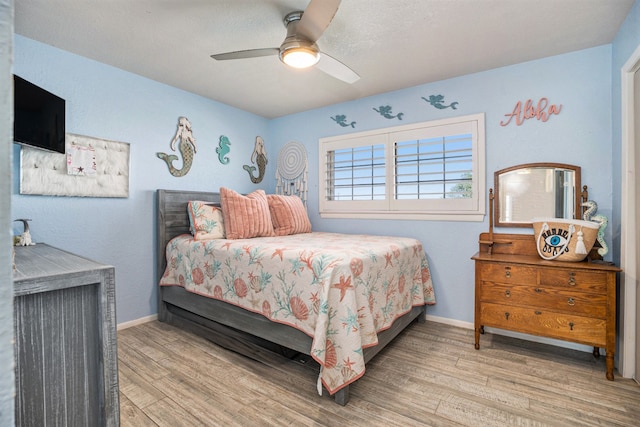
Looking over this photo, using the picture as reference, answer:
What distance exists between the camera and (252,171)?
400 centimetres

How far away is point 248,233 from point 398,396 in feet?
5.85

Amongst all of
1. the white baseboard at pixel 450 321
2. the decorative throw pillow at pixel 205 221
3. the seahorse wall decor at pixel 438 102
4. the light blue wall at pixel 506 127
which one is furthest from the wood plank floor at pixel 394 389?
the seahorse wall decor at pixel 438 102

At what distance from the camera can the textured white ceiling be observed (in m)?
1.89

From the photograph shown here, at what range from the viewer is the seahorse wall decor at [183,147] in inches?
123

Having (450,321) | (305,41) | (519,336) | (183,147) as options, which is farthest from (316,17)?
(519,336)

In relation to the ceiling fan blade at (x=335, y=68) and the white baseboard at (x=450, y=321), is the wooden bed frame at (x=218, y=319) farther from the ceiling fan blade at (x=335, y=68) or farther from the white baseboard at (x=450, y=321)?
the ceiling fan blade at (x=335, y=68)

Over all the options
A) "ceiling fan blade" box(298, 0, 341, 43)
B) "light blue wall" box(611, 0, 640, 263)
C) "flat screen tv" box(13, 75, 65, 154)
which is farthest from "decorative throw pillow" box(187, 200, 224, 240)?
"light blue wall" box(611, 0, 640, 263)

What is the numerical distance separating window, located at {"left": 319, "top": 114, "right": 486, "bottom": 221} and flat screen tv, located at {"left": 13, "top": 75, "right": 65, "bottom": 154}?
8.04 feet

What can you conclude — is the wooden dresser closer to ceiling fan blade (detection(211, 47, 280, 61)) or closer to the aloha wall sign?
the aloha wall sign

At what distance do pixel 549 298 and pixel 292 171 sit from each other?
116 inches

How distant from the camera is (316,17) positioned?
166 cm

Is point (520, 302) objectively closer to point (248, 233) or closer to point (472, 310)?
point (472, 310)

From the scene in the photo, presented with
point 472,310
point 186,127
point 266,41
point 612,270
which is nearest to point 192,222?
point 186,127

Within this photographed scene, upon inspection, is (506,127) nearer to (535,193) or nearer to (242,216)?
(535,193)
